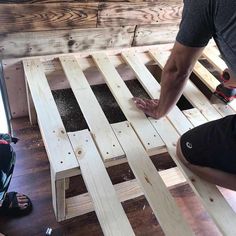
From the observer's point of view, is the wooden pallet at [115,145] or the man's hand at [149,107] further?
the man's hand at [149,107]

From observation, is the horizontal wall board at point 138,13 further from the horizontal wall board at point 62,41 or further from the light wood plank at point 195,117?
the light wood plank at point 195,117

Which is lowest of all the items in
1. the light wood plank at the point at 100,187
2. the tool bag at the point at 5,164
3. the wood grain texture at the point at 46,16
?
the tool bag at the point at 5,164

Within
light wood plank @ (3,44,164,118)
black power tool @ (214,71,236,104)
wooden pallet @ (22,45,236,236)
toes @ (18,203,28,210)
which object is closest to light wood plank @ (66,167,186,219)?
wooden pallet @ (22,45,236,236)

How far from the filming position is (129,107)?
1.17 metres

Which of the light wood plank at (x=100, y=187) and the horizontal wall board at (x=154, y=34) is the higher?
the horizontal wall board at (x=154, y=34)

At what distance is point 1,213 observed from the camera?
1.11 meters

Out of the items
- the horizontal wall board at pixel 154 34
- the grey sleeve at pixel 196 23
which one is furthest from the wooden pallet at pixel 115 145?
the grey sleeve at pixel 196 23

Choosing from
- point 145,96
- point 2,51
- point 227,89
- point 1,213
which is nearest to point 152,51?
point 145,96

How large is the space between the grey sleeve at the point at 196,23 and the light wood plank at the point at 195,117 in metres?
0.41

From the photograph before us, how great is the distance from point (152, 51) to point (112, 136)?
0.69m

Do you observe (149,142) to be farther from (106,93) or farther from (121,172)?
(106,93)

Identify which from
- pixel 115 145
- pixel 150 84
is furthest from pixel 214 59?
pixel 115 145

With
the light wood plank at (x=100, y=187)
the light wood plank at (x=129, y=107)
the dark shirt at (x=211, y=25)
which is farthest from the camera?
the light wood plank at (x=129, y=107)

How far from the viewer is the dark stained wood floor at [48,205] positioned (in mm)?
1103
